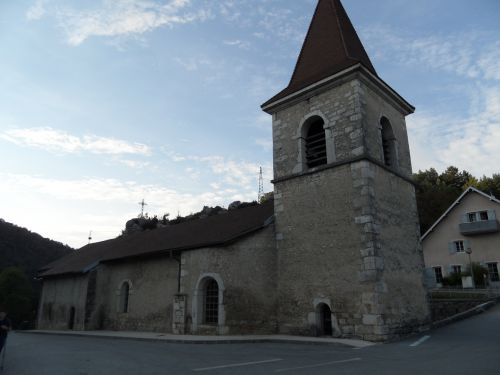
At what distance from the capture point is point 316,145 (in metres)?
13.5

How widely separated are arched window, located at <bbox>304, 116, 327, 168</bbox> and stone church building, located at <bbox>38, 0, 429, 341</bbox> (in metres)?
0.04

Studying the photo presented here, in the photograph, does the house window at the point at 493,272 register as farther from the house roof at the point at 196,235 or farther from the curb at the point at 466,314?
the house roof at the point at 196,235

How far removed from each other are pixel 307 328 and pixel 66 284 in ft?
46.9

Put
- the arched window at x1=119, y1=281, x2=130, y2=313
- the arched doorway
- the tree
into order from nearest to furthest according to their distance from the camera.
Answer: the arched window at x1=119, y1=281, x2=130, y2=313, the arched doorway, the tree

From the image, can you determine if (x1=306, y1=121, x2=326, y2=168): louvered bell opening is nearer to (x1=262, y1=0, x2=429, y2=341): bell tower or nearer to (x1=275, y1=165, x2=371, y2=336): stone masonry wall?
(x1=262, y1=0, x2=429, y2=341): bell tower

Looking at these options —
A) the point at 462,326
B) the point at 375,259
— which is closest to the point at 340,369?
the point at 375,259

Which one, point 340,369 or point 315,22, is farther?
point 315,22

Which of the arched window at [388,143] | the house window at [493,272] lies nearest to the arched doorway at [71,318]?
the arched window at [388,143]

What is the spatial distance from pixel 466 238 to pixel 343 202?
61.5 feet

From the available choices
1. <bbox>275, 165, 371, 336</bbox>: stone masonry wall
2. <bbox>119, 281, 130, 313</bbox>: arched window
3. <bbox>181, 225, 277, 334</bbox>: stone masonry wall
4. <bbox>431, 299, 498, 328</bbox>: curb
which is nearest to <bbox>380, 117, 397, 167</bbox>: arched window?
<bbox>275, 165, 371, 336</bbox>: stone masonry wall

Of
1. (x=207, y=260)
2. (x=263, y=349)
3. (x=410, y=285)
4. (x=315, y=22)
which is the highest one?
(x=315, y=22)

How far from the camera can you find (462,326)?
12523 millimetres

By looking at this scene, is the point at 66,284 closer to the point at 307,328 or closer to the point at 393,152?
the point at 307,328

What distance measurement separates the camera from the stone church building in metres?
Result: 11.0
